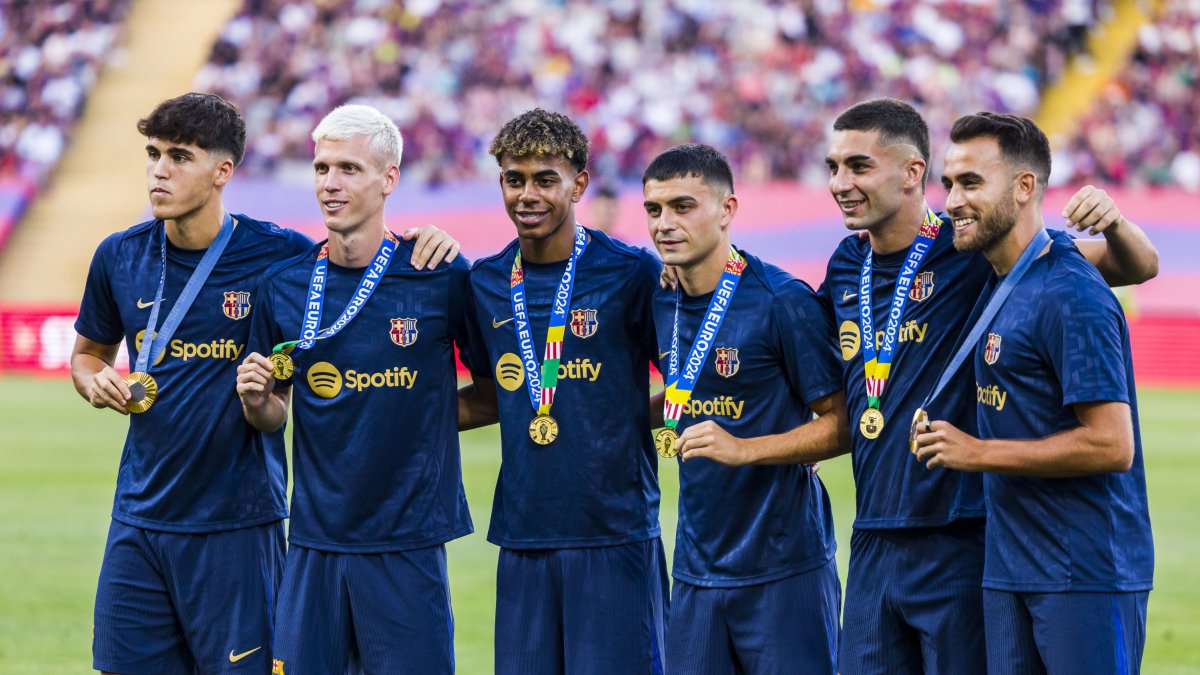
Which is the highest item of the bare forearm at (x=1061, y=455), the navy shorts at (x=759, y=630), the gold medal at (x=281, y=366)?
the gold medal at (x=281, y=366)

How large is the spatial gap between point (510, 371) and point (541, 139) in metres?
0.82

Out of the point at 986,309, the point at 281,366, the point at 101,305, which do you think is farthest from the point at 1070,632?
the point at 101,305

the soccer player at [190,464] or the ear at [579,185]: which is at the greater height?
the ear at [579,185]

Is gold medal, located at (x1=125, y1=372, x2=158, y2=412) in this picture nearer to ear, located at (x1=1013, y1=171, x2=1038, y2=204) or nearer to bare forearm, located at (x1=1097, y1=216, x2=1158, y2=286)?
ear, located at (x1=1013, y1=171, x2=1038, y2=204)

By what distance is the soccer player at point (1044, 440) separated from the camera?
4258mm

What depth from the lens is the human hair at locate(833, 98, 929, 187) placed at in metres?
4.95

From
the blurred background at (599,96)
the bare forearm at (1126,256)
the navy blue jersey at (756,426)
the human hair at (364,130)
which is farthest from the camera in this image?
the blurred background at (599,96)

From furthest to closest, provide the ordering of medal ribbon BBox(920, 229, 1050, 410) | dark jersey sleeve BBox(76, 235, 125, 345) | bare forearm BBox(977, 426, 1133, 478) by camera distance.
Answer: dark jersey sleeve BBox(76, 235, 125, 345) < medal ribbon BBox(920, 229, 1050, 410) < bare forearm BBox(977, 426, 1133, 478)

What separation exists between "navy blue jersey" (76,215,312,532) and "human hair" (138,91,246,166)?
39 centimetres

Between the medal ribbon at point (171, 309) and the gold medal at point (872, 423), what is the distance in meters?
2.47

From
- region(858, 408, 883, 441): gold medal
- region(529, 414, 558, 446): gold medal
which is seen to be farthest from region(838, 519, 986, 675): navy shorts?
region(529, 414, 558, 446): gold medal

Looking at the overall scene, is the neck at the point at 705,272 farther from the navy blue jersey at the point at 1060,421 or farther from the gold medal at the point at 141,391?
the gold medal at the point at 141,391

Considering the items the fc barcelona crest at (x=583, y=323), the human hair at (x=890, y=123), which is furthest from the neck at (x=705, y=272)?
the human hair at (x=890, y=123)

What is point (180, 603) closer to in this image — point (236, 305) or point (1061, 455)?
point (236, 305)
